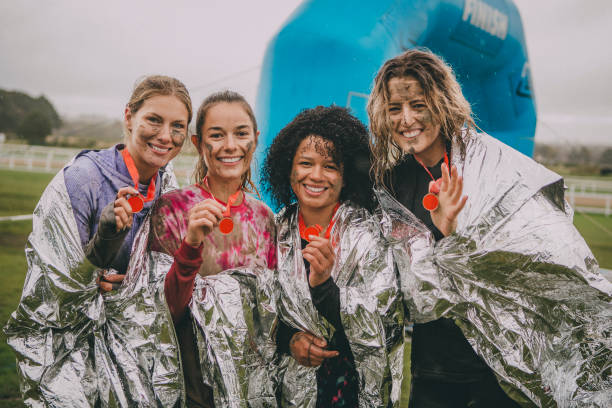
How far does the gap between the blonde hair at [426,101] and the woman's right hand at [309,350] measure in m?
0.74

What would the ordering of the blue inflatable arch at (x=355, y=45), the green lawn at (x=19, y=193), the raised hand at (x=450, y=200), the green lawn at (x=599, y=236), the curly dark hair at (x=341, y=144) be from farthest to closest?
1. the green lawn at (x=19, y=193)
2. the green lawn at (x=599, y=236)
3. the blue inflatable arch at (x=355, y=45)
4. the curly dark hair at (x=341, y=144)
5. the raised hand at (x=450, y=200)

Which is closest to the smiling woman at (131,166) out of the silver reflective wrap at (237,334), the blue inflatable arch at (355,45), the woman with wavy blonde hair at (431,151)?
the silver reflective wrap at (237,334)

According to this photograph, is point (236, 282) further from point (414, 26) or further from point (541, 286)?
point (414, 26)

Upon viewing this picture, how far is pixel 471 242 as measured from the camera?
1593 mm

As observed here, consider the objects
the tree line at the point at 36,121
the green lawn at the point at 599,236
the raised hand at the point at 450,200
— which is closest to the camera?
the raised hand at the point at 450,200

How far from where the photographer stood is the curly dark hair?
76.4 inches

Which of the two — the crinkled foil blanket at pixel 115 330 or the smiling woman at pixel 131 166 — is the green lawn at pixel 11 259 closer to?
the crinkled foil blanket at pixel 115 330

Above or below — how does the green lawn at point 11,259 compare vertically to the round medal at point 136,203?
below

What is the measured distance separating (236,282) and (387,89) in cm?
106

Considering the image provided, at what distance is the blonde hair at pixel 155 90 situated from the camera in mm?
1793

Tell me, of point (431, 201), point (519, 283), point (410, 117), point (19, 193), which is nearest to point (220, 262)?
point (431, 201)

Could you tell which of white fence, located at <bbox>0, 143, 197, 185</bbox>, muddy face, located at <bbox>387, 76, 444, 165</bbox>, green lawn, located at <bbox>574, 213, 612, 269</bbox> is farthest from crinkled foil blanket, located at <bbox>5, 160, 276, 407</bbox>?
white fence, located at <bbox>0, 143, 197, 185</bbox>

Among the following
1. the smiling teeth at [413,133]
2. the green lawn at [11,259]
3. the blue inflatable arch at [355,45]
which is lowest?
the green lawn at [11,259]

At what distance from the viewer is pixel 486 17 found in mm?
4480
